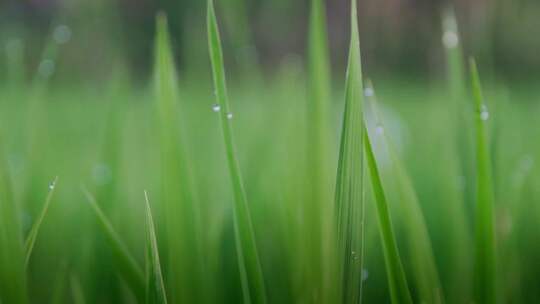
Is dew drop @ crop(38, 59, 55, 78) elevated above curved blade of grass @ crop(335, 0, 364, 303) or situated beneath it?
elevated above

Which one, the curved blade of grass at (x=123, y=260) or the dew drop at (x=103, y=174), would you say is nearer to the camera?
the curved blade of grass at (x=123, y=260)

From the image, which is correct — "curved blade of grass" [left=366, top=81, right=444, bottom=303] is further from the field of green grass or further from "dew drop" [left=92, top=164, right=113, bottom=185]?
"dew drop" [left=92, top=164, right=113, bottom=185]

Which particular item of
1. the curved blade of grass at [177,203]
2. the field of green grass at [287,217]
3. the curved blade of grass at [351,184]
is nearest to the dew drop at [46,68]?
the field of green grass at [287,217]

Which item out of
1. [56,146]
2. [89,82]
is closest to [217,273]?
[56,146]

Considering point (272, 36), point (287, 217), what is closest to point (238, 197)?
point (287, 217)

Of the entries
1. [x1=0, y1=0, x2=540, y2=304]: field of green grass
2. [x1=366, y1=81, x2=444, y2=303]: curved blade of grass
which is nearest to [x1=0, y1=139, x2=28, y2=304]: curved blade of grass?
[x1=0, y1=0, x2=540, y2=304]: field of green grass

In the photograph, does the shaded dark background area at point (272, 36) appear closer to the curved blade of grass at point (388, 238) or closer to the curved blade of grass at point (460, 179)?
the curved blade of grass at point (460, 179)

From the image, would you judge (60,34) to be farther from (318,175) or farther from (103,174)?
(318,175)
